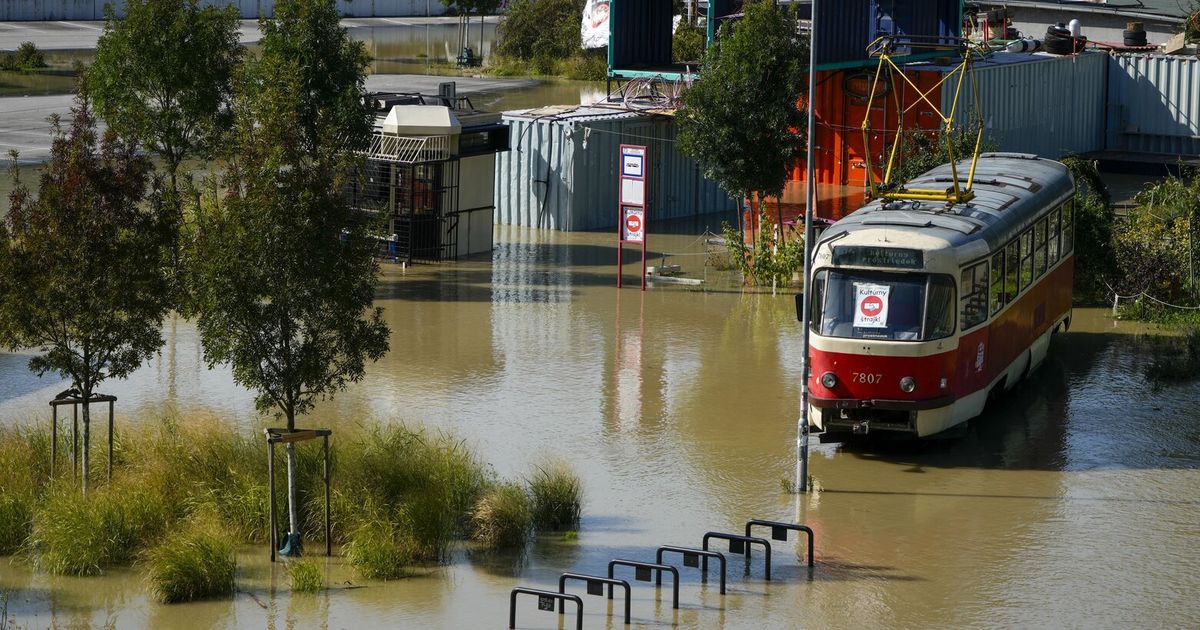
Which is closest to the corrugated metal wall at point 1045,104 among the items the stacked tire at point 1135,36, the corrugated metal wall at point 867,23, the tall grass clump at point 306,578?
the corrugated metal wall at point 867,23

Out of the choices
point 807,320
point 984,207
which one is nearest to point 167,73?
point 807,320

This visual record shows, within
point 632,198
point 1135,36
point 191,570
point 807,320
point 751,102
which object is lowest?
point 191,570

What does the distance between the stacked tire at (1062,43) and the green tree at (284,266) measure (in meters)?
32.3

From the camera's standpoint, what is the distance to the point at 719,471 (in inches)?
704

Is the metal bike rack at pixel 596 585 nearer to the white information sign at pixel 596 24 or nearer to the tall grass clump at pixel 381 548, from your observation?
the tall grass clump at pixel 381 548

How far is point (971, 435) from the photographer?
1959 centimetres

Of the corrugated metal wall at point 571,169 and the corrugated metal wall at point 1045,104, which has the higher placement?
the corrugated metal wall at point 1045,104

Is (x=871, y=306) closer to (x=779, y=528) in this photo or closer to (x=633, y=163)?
(x=779, y=528)

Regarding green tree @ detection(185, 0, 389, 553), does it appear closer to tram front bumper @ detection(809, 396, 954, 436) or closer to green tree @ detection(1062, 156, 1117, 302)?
tram front bumper @ detection(809, 396, 954, 436)

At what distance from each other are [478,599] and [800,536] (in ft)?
11.7

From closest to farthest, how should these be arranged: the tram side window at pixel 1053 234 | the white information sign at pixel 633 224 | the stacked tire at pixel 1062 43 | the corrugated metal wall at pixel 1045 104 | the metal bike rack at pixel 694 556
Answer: the metal bike rack at pixel 694 556 → the tram side window at pixel 1053 234 → the white information sign at pixel 633 224 → the corrugated metal wall at pixel 1045 104 → the stacked tire at pixel 1062 43

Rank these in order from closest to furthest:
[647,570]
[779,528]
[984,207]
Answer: [647,570]
[779,528]
[984,207]

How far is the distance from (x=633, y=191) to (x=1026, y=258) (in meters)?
8.87

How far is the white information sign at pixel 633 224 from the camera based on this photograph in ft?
91.4
